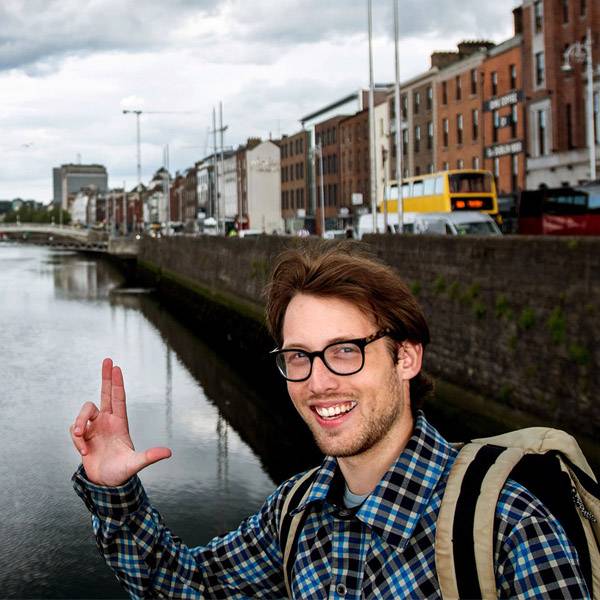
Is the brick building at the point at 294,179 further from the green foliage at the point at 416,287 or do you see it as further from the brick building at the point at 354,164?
the green foliage at the point at 416,287

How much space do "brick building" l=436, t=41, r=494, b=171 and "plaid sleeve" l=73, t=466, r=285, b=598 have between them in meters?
42.0

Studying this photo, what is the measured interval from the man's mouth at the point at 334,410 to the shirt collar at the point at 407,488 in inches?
6.0

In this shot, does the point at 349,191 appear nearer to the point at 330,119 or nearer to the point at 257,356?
the point at 330,119

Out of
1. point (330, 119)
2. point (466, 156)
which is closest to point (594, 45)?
point (466, 156)

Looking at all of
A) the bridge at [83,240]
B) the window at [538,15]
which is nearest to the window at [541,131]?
the window at [538,15]

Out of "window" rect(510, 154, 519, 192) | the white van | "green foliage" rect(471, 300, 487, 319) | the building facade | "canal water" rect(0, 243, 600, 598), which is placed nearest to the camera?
"canal water" rect(0, 243, 600, 598)

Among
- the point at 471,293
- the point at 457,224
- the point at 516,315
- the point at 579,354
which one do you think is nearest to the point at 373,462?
the point at 579,354

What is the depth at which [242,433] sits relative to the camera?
16125 mm

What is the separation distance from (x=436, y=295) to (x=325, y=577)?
42.2 ft

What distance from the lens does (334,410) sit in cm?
204

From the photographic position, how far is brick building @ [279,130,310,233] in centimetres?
7319

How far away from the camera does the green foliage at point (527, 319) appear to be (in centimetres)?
1143

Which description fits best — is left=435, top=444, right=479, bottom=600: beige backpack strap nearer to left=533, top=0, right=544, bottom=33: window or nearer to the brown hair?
the brown hair

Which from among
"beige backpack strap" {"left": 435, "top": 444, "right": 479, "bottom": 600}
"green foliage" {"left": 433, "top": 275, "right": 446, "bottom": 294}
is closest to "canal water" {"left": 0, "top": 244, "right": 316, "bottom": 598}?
"green foliage" {"left": 433, "top": 275, "right": 446, "bottom": 294}
